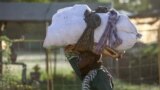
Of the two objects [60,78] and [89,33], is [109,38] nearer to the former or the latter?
[89,33]

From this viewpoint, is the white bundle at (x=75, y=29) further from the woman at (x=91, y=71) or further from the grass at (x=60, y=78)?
the grass at (x=60, y=78)

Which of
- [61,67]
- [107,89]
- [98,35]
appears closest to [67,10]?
[98,35]

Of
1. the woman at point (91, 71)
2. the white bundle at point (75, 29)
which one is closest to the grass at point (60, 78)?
the woman at point (91, 71)

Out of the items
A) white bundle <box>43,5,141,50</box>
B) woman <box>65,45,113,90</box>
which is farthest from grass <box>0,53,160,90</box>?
white bundle <box>43,5,141,50</box>

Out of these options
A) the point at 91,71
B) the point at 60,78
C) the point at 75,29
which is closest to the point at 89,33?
the point at 75,29

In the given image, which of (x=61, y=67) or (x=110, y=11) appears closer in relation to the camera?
(x=110, y=11)

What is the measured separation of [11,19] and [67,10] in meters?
9.87

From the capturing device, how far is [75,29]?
3521mm

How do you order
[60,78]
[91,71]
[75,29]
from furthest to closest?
[60,78]
[91,71]
[75,29]

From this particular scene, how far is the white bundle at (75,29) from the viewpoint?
352cm

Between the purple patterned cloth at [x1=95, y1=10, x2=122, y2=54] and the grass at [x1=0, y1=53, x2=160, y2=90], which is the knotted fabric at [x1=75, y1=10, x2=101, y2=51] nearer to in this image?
the purple patterned cloth at [x1=95, y1=10, x2=122, y2=54]

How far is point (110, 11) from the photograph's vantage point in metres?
3.68

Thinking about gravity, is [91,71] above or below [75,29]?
below

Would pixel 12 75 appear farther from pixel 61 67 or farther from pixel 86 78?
pixel 61 67
